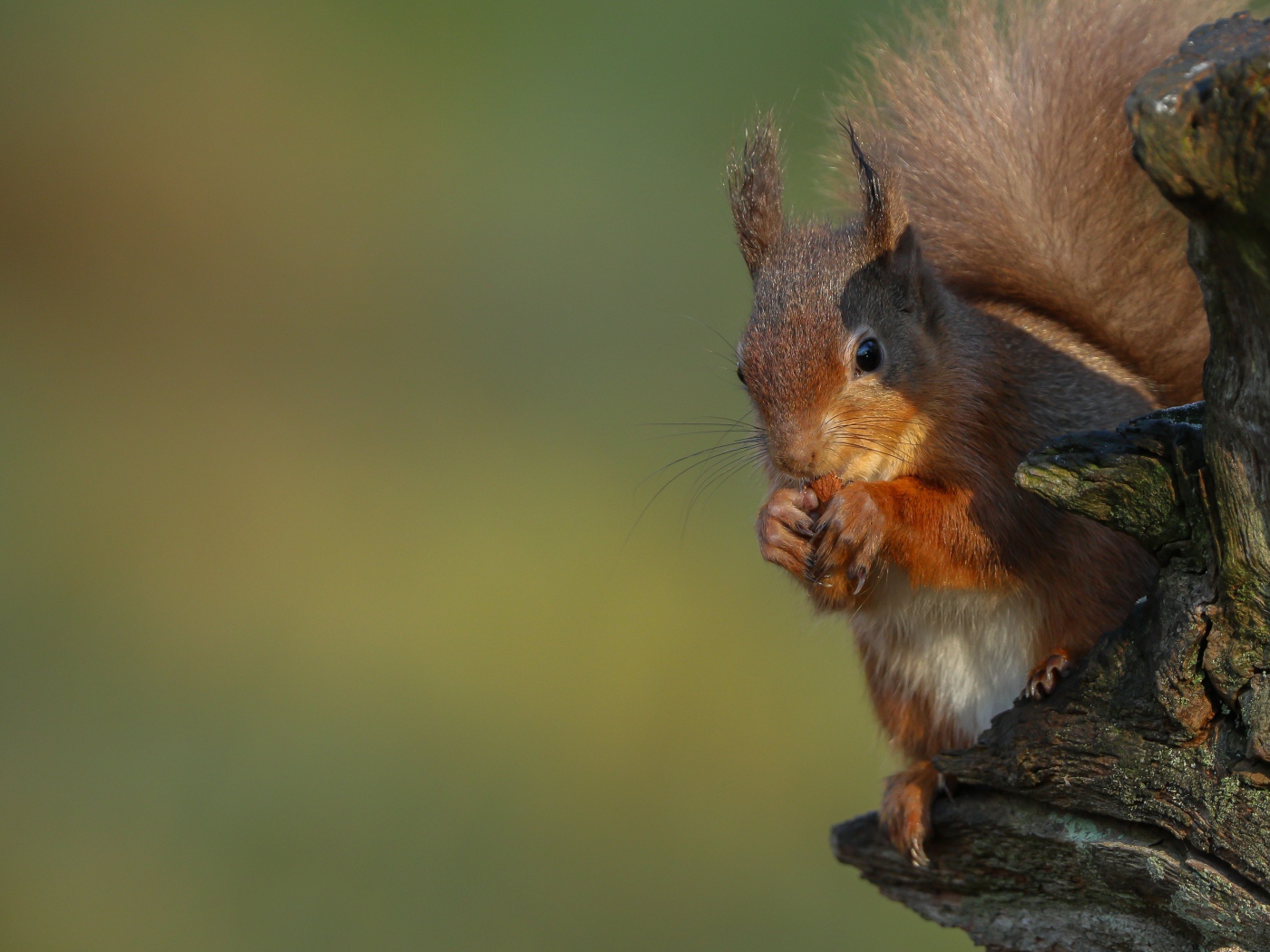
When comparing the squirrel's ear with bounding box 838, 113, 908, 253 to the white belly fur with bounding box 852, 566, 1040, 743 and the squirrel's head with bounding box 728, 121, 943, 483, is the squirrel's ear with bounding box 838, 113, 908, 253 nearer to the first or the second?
the squirrel's head with bounding box 728, 121, 943, 483

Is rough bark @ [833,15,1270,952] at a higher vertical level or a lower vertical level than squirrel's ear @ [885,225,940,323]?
lower

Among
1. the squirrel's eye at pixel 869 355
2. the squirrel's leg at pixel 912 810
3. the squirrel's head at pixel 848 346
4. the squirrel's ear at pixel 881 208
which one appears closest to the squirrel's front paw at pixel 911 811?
the squirrel's leg at pixel 912 810

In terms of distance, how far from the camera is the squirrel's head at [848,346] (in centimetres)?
138

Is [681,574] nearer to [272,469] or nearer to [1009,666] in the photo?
[272,469]

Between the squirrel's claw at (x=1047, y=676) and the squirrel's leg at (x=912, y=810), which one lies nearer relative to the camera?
the squirrel's claw at (x=1047, y=676)

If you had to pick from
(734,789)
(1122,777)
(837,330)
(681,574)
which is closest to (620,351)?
(681,574)

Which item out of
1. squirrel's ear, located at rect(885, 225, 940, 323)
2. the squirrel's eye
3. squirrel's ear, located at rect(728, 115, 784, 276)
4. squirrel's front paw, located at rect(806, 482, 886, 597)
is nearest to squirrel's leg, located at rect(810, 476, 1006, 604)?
squirrel's front paw, located at rect(806, 482, 886, 597)

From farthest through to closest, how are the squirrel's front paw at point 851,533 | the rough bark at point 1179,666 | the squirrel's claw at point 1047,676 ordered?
the squirrel's front paw at point 851,533 < the squirrel's claw at point 1047,676 < the rough bark at point 1179,666

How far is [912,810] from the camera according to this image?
1381 millimetres

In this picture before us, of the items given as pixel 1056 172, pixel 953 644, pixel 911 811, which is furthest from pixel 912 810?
pixel 1056 172

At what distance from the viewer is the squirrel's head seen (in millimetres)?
1384

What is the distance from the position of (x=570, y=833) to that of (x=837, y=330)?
89.7 inches

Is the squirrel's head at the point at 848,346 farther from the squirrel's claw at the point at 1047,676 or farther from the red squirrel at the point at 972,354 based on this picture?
the squirrel's claw at the point at 1047,676

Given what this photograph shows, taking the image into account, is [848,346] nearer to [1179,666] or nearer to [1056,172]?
[1056,172]
